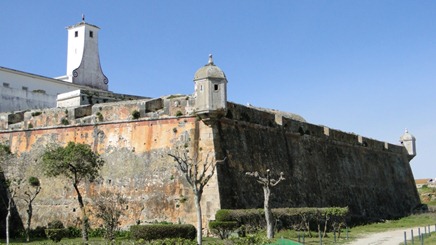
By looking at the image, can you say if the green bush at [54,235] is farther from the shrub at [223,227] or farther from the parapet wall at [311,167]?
the parapet wall at [311,167]

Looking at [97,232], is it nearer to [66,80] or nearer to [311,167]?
[311,167]

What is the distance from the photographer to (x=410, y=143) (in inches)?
1911

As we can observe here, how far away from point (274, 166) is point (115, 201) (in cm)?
802

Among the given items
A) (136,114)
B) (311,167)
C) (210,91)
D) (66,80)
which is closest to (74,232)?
(136,114)

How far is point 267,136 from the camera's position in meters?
28.7

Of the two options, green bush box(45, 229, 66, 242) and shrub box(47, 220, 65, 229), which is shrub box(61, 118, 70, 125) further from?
green bush box(45, 229, 66, 242)

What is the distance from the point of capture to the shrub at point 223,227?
20.9m

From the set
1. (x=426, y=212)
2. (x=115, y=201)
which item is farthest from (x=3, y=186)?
(x=426, y=212)

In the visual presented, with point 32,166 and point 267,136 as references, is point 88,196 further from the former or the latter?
point 267,136

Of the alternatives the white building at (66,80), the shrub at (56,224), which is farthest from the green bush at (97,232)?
the white building at (66,80)

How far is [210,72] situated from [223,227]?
6.23m

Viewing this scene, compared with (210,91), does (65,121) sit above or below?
below

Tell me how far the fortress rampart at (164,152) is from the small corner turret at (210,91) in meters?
0.69

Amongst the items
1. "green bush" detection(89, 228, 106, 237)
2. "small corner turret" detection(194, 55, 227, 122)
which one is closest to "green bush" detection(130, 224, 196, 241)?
"green bush" detection(89, 228, 106, 237)
